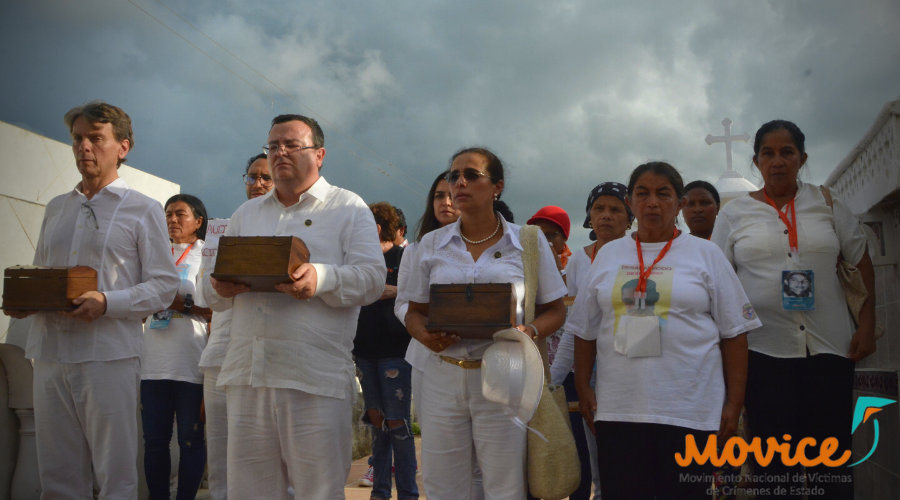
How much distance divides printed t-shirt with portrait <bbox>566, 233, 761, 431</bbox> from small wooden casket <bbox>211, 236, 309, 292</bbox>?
141 centimetres

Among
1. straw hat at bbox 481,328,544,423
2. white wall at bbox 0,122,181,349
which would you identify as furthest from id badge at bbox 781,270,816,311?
white wall at bbox 0,122,181,349

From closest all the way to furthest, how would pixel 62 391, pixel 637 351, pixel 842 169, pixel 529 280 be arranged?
1. pixel 637 351
2. pixel 529 280
3. pixel 62 391
4. pixel 842 169

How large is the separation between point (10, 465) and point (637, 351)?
4.43 meters

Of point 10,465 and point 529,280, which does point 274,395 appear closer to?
point 529,280

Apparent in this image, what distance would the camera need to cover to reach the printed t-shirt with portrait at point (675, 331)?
2.73 metres

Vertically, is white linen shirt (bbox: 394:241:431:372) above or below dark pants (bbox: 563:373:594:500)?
above

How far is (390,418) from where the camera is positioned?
14.8 ft

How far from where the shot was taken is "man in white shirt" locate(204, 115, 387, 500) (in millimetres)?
2834

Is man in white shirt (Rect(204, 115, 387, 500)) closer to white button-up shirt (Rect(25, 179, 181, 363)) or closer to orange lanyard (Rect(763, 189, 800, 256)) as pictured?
white button-up shirt (Rect(25, 179, 181, 363))

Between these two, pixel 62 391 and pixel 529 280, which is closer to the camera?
pixel 529 280

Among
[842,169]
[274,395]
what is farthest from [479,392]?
[842,169]

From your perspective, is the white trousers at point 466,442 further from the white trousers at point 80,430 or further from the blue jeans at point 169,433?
the blue jeans at point 169,433

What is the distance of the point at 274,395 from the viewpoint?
2.84 m

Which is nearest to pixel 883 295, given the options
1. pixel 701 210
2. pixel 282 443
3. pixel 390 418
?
pixel 701 210
